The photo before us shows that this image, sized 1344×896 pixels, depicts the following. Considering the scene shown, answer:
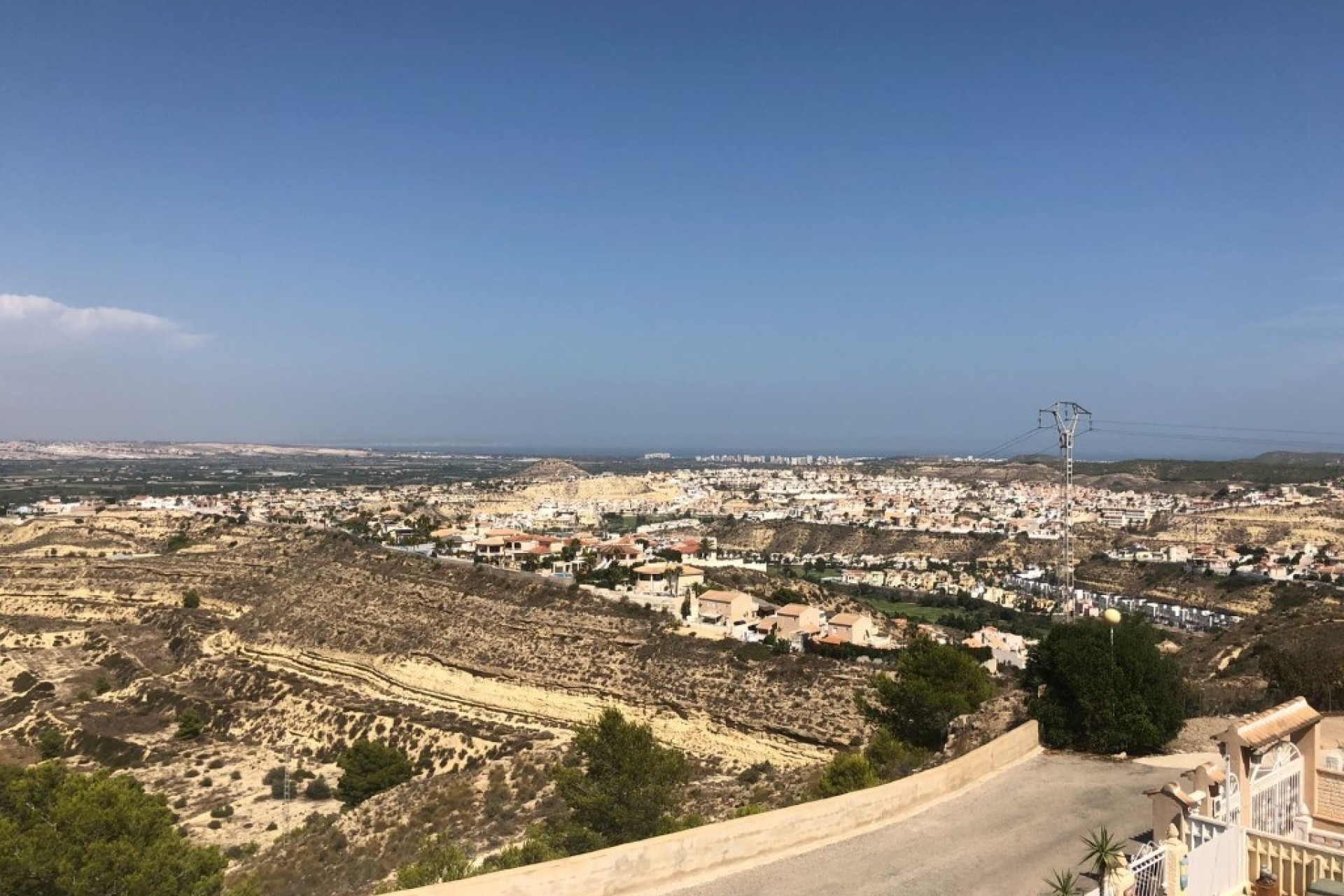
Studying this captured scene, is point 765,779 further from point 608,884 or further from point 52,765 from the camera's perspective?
point 52,765

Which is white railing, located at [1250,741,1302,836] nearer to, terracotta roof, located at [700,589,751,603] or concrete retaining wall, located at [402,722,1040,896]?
concrete retaining wall, located at [402,722,1040,896]

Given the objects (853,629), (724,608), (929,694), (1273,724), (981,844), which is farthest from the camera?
(724,608)

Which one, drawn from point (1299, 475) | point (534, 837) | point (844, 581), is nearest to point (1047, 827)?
point (534, 837)

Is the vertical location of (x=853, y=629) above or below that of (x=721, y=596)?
below

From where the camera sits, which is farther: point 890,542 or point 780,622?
point 890,542

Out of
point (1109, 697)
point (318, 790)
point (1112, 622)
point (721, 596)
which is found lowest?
point (318, 790)

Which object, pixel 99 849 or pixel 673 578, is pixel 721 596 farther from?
pixel 99 849

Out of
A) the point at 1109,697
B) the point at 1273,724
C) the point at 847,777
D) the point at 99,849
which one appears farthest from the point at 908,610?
the point at 99,849

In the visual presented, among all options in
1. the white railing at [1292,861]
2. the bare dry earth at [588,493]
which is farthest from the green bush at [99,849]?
the bare dry earth at [588,493]
